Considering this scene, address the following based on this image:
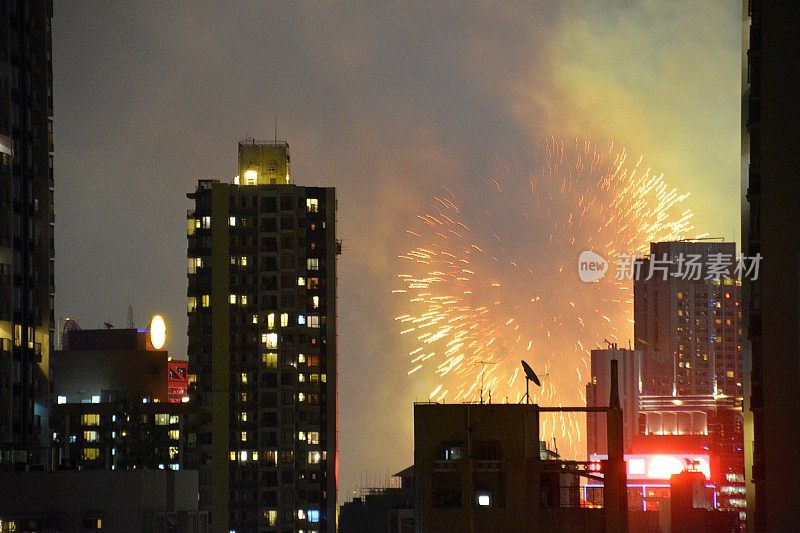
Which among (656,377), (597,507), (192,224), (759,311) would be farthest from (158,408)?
(759,311)

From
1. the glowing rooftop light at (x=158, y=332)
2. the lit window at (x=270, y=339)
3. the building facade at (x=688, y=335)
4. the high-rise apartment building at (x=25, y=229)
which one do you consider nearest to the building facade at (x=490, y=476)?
the high-rise apartment building at (x=25, y=229)

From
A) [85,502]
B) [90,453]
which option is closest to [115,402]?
[90,453]

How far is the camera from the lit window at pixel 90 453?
155m

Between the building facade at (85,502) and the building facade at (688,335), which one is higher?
the building facade at (688,335)

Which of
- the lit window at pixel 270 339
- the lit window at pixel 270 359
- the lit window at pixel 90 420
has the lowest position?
the lit window at pixel 90 420

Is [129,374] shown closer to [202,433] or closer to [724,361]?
[202,433]

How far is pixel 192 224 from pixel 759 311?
4227 inches

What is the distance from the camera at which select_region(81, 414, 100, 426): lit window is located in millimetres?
153750

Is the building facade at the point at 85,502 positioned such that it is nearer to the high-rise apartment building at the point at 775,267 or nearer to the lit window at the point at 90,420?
the high-rise apartment building at the point at 775,267

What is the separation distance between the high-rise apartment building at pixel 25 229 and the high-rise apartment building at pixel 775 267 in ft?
142

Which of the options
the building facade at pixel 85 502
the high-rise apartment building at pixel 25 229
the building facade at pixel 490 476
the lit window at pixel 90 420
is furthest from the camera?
the lit window at pixel 90 420

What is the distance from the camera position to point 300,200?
12875 centimetres

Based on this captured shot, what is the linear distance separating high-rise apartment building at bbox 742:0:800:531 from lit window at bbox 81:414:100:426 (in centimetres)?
13328

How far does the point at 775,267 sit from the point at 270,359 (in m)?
104
